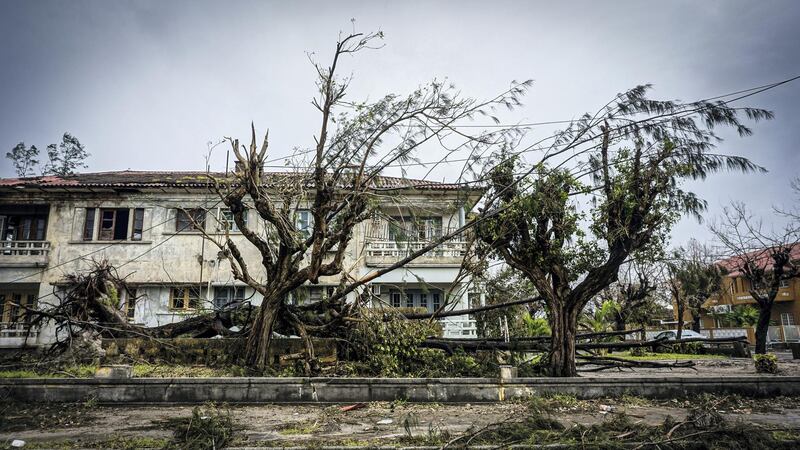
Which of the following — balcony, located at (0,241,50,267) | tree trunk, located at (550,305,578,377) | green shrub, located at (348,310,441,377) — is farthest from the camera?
balcony, located at (0,241,50,267)

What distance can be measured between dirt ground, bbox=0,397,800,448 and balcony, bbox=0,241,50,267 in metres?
15.7

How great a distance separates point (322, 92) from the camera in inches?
457

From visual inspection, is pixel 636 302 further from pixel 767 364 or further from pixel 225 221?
pixel 225 221

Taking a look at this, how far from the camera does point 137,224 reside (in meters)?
22.3

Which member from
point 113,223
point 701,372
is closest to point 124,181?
point 113,223

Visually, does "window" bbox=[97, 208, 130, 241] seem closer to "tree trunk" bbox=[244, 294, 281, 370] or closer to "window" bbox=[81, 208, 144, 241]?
"window" bbox=[81, 208, 144, 241]

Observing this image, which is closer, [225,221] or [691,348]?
[225,221]

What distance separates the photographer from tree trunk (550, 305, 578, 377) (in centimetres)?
1086

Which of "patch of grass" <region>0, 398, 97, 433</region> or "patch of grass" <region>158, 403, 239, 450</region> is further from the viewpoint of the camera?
"patch of grass" <region>0, 398, 97, 433</region>

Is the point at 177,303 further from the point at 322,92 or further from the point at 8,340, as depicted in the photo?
the point at 322,92

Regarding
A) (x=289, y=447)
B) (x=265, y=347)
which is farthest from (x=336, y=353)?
(x=289, y=447)

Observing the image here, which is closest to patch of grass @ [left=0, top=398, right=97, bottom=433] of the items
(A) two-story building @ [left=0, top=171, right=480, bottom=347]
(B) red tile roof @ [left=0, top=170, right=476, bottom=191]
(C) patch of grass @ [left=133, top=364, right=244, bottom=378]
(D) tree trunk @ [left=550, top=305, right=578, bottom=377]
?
(C) patch of grass @ [left=133, top=364, right=244, bottom=378]

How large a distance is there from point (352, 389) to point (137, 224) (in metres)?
16.6

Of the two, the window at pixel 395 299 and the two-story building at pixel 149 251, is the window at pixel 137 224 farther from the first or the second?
the window at pixel 395 299
